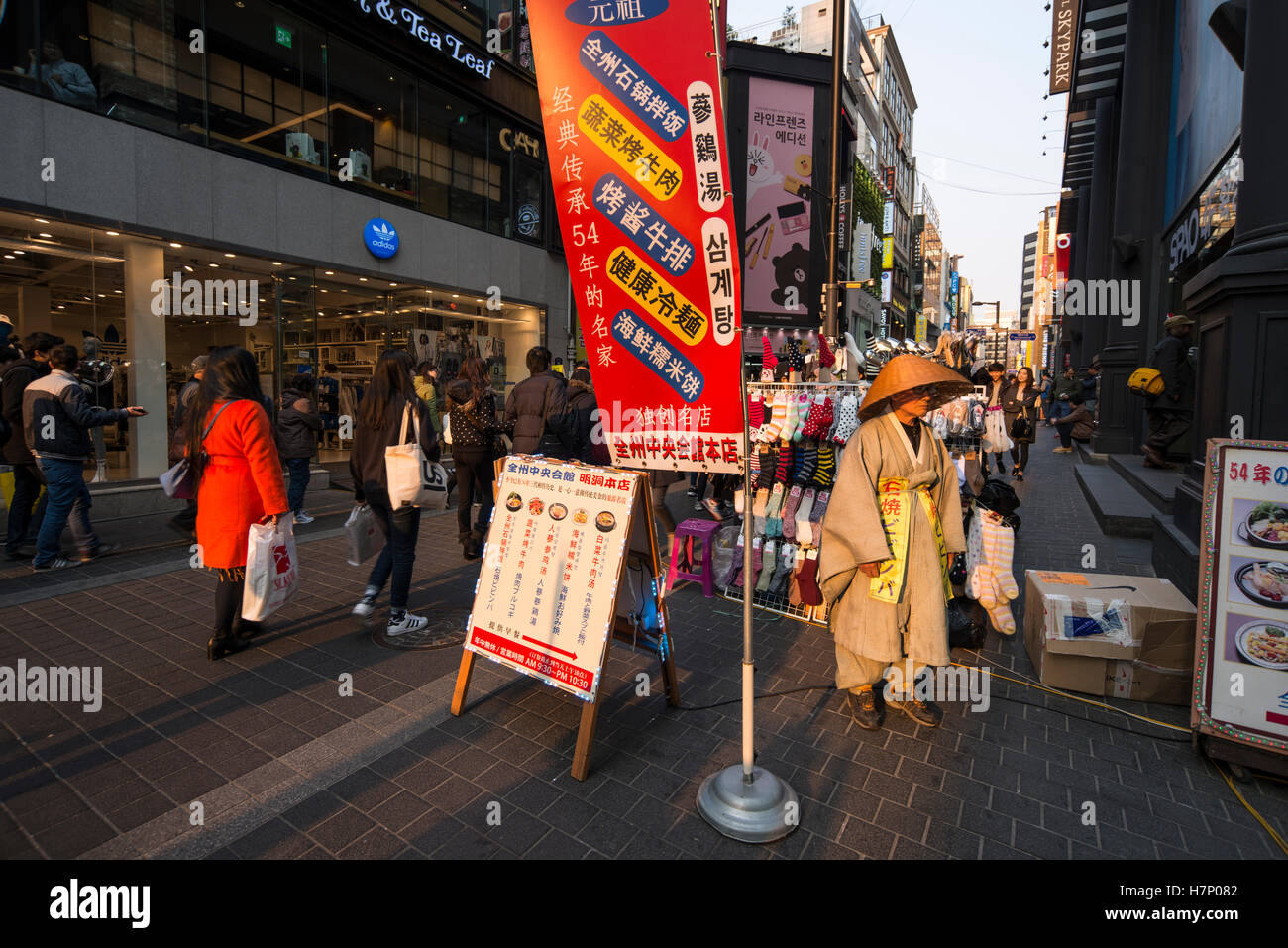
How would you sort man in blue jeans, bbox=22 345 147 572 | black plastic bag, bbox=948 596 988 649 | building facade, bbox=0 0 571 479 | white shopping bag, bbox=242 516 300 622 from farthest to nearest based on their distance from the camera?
1. building facade, bbox=0 0 571 479
2. man in blue jeans, bbox=22 345 147 572
3. black plastic bag, bbox=948 596 988 649
4. white shopping bag, bbox=242 516 300 622

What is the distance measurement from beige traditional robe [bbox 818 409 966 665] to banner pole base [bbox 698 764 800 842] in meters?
1.08

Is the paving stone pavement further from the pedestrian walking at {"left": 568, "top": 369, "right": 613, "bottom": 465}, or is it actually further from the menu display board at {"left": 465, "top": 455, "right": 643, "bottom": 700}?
the pedestrian walking at {"left": 568, "top": 369, "right": 613, "bottom": 465}

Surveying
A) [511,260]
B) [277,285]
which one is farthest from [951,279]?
[277,285]

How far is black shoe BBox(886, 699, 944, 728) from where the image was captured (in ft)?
12.7

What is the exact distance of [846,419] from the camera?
5.47 m

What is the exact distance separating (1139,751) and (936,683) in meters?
1.07

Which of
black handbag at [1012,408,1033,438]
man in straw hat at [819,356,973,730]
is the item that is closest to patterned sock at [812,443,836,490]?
man in straw hat at [819,356,973,730]

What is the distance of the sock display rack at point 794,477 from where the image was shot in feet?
18.0

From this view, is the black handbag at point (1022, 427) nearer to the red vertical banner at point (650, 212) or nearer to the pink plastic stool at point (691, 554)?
the pink plastic stool at point (691, 554)

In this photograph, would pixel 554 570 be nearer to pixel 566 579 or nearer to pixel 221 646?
pixel 566 579

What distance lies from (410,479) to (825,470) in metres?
3.42

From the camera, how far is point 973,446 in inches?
310

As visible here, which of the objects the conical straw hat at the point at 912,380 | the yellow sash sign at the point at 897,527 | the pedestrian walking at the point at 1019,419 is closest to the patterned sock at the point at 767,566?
the yellow sash sign at the point at 897,527

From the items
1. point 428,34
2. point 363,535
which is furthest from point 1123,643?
point 428,34
